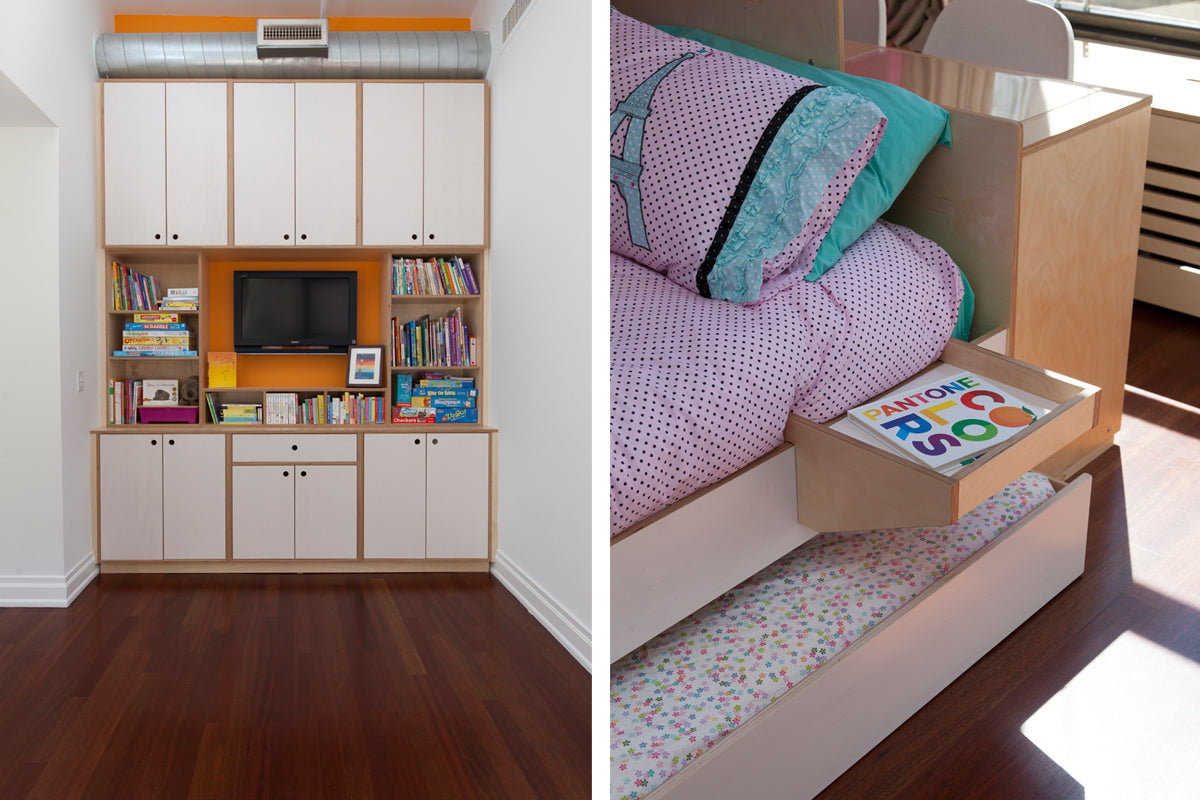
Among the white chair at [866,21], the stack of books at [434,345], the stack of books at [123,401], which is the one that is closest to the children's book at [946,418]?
the white chair at [866,21]

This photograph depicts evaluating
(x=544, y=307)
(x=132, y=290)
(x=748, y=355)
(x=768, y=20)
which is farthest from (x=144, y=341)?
(x=748, y=355)

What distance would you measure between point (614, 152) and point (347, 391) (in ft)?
7.78

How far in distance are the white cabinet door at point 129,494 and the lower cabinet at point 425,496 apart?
0.78 meters

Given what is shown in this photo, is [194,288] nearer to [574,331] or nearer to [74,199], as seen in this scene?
[74,199]

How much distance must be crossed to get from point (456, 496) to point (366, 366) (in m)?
0.67

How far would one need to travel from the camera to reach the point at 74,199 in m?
3.33

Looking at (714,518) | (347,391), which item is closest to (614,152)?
(714,518)

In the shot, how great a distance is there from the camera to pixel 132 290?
12.1 ft

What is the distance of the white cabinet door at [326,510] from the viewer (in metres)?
3.64

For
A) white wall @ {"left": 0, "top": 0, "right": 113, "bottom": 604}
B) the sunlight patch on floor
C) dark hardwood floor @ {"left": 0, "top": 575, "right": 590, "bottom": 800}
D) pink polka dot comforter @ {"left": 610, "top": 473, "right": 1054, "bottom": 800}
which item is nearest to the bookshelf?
white wall @ {"left": 0, "top": 0, "right": 113, "bottom": 604}

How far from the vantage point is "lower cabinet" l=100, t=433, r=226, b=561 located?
3.56 meters

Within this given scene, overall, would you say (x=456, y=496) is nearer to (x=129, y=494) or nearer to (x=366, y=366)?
(x=366, y=366)

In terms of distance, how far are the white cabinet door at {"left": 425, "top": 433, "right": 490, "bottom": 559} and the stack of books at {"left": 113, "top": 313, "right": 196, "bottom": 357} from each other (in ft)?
3.44

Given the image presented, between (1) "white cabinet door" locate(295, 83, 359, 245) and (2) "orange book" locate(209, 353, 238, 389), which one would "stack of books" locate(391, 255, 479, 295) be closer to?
(1) "white cabinet door" locate(295, 83, 359, 245)
